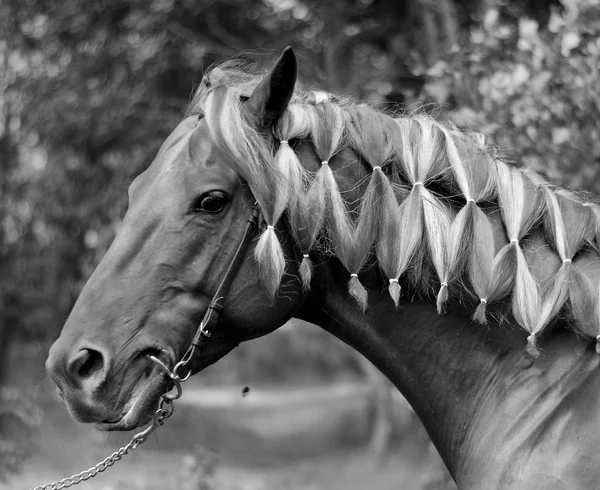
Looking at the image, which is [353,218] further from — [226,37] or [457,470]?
[226,37]

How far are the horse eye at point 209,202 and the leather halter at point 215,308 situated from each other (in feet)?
0.31

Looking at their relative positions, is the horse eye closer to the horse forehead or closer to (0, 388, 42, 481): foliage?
the horse forehead

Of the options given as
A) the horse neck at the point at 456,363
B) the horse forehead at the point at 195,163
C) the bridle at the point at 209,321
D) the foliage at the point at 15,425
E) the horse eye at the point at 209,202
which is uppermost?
the horse forehead at the point at 195,163

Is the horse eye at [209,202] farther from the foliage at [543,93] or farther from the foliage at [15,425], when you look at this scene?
the foliage at [15,425]

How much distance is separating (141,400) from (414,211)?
879mm

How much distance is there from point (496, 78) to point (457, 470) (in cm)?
229

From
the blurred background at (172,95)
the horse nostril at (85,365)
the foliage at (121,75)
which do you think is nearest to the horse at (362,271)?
the horse nostril at (85,365)

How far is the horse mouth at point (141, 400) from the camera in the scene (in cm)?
205

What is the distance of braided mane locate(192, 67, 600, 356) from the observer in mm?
2029

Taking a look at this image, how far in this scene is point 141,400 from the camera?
206cm

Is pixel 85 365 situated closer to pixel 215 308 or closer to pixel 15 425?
pixel 215 308

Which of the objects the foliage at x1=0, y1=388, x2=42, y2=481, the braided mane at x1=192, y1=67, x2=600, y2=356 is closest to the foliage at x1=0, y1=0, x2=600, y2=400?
the foliage at x1=0, y1=388, x2=42, y2=481

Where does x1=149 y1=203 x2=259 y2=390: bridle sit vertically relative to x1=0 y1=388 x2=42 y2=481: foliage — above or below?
above

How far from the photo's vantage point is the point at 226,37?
6641 mm
